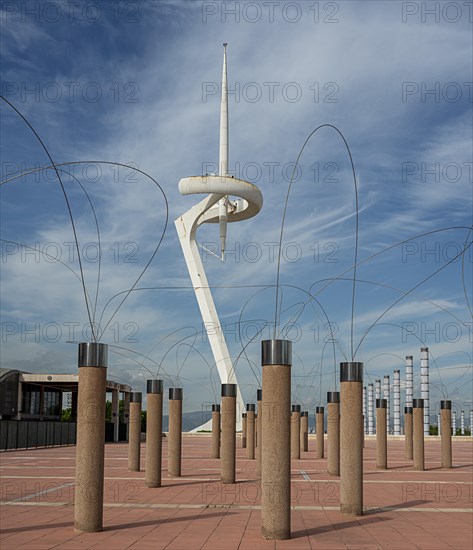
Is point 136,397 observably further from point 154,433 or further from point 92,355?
point 92,355

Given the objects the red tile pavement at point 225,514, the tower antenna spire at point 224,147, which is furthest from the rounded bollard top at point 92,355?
the tower antenna spire at point 224,147

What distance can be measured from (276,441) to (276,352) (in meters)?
1.47

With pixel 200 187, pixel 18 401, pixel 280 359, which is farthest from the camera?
pixel 18 401

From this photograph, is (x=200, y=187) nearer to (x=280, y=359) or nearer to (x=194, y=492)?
(x=194, y=492)

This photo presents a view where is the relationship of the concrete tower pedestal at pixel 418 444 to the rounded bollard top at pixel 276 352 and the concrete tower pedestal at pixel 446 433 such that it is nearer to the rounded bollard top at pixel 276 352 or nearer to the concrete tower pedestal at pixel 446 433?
the concrete tower pedestal at pixel 446 433

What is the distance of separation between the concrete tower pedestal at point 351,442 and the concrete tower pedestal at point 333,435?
999cm

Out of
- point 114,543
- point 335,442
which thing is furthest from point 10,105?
point 335,442

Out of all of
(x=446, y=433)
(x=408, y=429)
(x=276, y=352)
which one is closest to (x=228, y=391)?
(x=276, y=352)

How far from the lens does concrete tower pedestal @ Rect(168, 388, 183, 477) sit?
74.3 ft

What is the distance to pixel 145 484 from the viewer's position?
2011cm

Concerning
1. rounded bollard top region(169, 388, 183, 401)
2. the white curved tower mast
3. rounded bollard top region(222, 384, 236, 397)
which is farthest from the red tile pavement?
the white curved tower mast

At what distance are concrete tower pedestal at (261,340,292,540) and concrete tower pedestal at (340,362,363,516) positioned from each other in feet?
9.15

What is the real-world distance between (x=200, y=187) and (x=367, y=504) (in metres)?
37.3

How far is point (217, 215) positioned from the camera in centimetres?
6000
